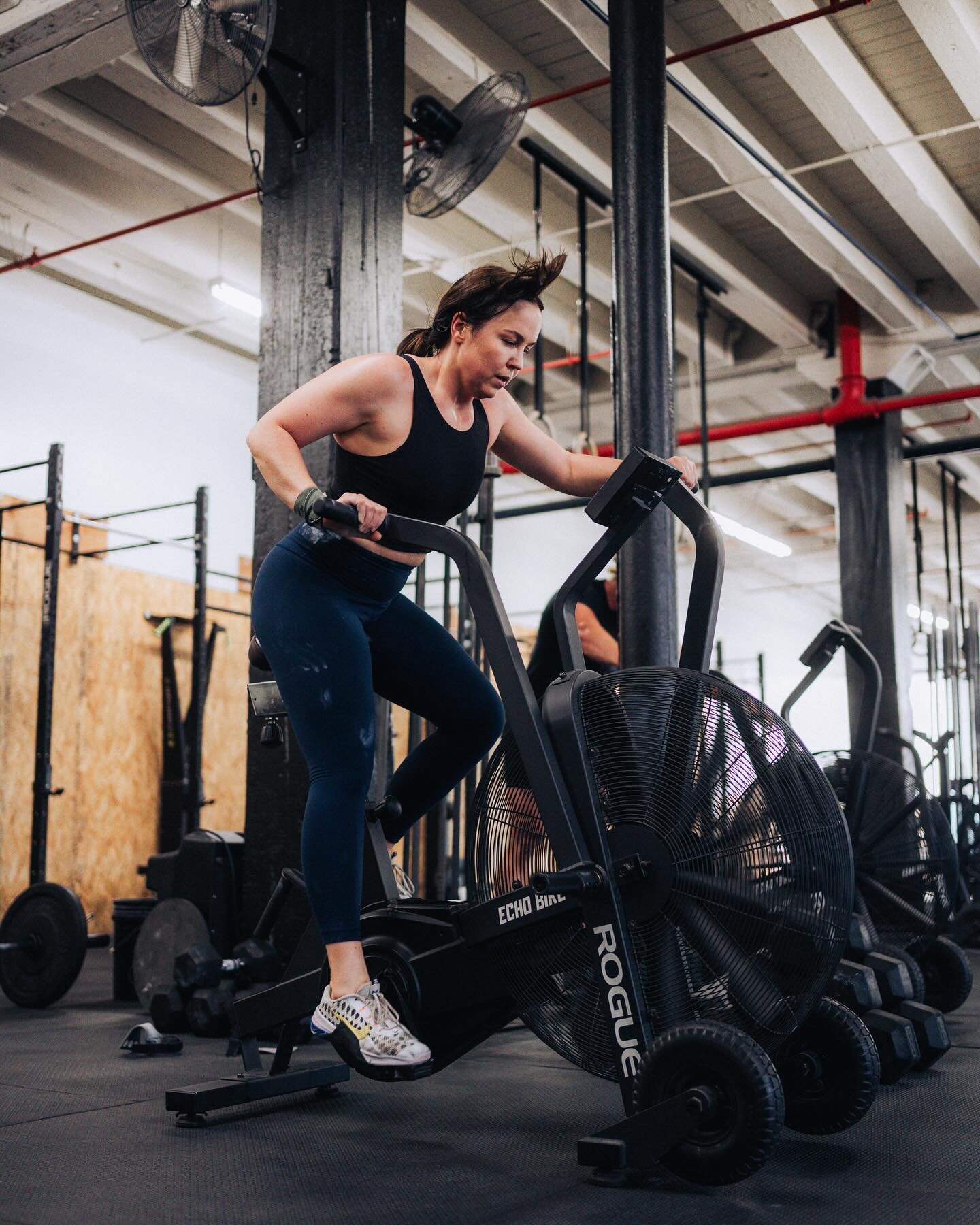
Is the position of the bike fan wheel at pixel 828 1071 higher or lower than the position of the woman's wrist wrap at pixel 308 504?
lower

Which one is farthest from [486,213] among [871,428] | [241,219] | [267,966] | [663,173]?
[267,966]

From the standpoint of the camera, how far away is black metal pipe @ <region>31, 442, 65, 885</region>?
4.29 meters

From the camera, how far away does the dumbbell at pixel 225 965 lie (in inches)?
119

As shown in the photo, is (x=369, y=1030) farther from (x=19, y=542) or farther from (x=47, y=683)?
(x=19, y=542)

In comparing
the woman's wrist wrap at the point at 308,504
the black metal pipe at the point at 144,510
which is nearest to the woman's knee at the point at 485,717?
the woman's wrist wrap at the point at 308,504

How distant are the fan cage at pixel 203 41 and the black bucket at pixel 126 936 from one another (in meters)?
2.26

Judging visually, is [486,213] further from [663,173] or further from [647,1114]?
[647,1114]

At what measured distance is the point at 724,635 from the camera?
568 inches

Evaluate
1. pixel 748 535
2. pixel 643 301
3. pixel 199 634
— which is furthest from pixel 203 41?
pixel 748 535

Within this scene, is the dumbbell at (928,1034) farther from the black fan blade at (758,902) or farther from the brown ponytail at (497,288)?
the brown ponytail at (497,288)

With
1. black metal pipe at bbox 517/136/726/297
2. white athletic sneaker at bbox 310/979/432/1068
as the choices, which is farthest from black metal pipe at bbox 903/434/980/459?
white athletic sneaker at bbox 310/979/432/1068

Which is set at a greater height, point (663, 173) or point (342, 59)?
point (342, 59)

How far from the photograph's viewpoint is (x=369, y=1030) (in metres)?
1.82

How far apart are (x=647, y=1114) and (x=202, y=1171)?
0.65 metres
